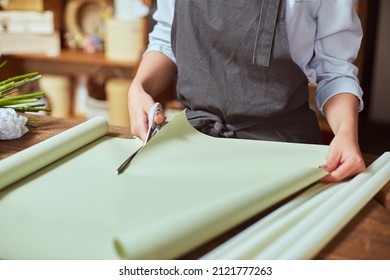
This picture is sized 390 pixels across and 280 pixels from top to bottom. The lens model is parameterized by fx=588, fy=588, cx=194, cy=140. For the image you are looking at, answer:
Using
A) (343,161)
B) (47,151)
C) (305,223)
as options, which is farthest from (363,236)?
(47,151)

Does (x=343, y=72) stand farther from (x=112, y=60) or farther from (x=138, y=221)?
(x=112, y=60)

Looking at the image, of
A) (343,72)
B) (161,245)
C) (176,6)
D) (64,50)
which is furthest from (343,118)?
(64,50)

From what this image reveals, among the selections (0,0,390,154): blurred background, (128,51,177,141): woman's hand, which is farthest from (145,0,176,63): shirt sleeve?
(0,0,390,154): blurred background

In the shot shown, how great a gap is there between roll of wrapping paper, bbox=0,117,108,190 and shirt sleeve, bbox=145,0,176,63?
41 centimetres

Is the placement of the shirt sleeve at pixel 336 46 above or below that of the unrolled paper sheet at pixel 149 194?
above

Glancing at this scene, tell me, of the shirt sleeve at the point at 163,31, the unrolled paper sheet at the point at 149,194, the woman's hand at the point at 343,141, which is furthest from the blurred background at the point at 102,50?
the unrolled paper sheet at the point at 149,194

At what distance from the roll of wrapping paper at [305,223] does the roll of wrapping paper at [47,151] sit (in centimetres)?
40

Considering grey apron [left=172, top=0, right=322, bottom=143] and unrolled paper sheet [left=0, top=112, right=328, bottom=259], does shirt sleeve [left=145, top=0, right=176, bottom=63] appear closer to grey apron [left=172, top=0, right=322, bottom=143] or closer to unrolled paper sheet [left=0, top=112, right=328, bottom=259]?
grey apron [left=172, top=0, right=322, bottom=143]

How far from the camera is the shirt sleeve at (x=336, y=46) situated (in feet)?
4.39

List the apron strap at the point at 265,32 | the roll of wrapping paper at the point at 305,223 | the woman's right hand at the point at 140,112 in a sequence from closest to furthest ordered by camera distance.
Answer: the roll of wrapping paper at the point at 305,223 → the woman's right hand at the point at 140,112 → the apron strap at the point at 265,32

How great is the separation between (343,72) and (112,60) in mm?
2025

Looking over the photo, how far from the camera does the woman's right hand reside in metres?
1.19

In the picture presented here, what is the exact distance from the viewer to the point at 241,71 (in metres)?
1.39

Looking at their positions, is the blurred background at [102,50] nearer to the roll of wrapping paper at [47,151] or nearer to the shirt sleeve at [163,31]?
the shirt sleeve at [163,31]
